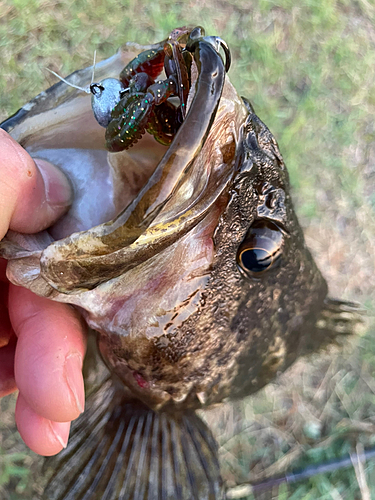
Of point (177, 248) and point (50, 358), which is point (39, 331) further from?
point (177, 248)

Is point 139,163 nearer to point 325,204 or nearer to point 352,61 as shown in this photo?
point 325,204

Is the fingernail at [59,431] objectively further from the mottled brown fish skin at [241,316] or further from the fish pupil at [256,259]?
the fish pupil at [256,259]

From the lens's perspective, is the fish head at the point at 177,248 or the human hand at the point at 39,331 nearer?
the fish head at the point at 177,248

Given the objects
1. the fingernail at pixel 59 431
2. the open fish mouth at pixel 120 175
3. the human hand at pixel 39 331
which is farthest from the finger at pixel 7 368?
the open fish mouth at pixel 120 175

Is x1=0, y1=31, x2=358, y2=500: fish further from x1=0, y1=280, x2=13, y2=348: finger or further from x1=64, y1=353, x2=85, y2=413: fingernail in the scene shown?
x1=0, y1=280, x2=13, y2=348: finger

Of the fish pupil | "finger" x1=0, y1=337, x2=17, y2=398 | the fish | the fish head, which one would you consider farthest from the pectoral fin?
the fish pupil

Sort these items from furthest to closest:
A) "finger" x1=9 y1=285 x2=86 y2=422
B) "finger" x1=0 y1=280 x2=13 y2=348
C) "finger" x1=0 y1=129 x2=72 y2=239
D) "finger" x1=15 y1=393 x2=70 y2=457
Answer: "finger" x1=0 y1=280 x2=13 y2=348 < "finger" x1=15 y1=393 x2=70 y2=457 < "finger" x1=9 y1=285 x2=86 y2=422 < "finger" x1=0 y1=129 x2=72 y2=239
